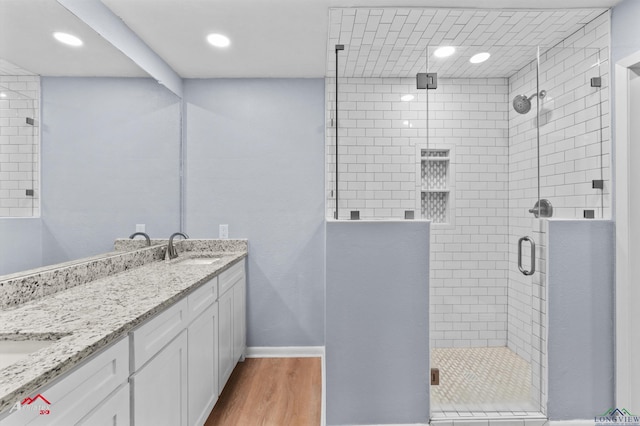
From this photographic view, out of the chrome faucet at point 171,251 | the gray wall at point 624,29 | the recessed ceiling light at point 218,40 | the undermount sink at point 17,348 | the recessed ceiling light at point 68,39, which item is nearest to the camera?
the undermount sink at point 17,348

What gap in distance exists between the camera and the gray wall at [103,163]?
5.27 feet

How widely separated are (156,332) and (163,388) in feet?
0.85

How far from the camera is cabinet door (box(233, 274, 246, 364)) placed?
2.64m

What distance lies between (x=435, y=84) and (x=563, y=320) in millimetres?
1638

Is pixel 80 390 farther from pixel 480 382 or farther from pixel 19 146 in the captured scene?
pixel 480 382

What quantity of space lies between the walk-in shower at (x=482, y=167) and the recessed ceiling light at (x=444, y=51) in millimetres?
22

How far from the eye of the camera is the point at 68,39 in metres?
1.78

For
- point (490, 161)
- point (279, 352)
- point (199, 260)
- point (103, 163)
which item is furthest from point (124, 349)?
point (490, 161)

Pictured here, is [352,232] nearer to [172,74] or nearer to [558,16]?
[558,16]

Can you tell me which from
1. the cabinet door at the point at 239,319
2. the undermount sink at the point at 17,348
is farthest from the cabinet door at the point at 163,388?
the cabinet door at the point at 239,319

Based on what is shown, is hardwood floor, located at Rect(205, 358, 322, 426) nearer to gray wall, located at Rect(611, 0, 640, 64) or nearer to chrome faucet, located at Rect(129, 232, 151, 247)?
chrome faucet, located at Rect(129, 232, 151, 247)

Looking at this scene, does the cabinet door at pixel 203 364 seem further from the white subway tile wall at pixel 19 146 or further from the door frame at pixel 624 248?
the door frame at pixel 624 248

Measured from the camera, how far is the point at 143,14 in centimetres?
214

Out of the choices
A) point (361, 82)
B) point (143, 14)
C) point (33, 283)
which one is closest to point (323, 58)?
point (361, 82)
